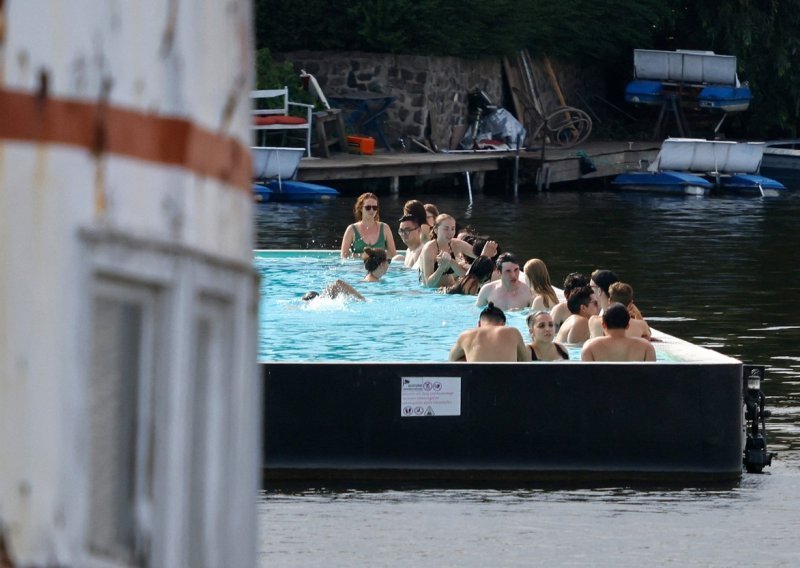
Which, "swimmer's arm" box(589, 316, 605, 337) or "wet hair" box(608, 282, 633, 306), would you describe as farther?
"wet hair" box(608, 282, 633, 306)

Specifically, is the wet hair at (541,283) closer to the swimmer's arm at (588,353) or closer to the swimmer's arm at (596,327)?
the swimmer's arm at (596,327)

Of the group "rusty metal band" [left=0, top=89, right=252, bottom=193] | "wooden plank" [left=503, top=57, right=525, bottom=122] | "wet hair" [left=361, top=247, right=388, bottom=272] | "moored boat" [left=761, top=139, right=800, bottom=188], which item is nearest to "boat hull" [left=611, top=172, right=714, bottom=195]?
"wooden plank" [left=503, top=57, right=525, bottom=122]

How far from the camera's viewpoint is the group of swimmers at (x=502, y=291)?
442 inches

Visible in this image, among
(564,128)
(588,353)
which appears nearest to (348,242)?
(588,353)

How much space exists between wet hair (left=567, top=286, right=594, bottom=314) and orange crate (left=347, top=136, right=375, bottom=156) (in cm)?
2487

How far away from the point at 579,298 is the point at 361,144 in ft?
82.4

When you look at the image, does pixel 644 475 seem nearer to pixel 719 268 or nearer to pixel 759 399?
pixel 759 399

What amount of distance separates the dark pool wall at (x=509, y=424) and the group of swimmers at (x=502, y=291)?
0.43 metres

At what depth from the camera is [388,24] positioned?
3903cm

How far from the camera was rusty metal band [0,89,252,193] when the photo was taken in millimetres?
2516

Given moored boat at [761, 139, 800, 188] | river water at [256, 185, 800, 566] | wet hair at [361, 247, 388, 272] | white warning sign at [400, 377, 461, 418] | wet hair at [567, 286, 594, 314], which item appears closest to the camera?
river water at [256, 185, 800, 566]

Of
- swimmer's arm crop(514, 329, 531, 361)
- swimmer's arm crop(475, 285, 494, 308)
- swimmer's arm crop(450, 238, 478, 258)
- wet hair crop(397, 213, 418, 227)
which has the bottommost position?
swimmer's arm crop(475, 285, 494, 308)

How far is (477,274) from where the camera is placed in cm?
1714

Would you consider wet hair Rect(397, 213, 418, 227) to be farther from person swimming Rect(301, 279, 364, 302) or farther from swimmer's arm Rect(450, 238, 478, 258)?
person swimming Rect(301, 279, 364, 302)
